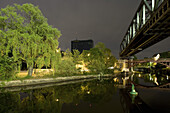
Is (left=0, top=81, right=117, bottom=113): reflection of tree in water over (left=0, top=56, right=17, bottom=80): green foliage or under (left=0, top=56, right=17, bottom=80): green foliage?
under

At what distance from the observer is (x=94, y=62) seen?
46312 mm

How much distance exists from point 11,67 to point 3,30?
8494mm

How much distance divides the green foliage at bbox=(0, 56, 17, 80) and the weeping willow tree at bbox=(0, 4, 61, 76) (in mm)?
1369

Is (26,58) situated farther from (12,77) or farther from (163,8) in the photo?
(163,8)

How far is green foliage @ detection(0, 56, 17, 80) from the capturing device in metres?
22.2

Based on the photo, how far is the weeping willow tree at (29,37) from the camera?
79.1 feet

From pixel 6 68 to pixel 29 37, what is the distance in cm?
790

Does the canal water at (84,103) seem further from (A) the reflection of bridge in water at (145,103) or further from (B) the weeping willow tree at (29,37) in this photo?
(B) the weeping willow tree at (29,37)

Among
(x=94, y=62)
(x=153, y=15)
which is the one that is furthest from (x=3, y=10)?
(x=94, y=62)

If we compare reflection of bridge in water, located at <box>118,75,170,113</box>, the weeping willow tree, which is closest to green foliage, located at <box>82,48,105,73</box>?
the weeping willow tree

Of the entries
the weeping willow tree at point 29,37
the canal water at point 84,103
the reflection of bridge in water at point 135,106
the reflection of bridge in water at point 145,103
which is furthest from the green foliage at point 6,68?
the reflection of bridge in water at point 135,106

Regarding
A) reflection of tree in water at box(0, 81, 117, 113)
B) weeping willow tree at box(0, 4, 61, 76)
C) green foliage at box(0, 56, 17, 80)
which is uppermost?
weeping willow tree at box(0, 4, 61, 76)

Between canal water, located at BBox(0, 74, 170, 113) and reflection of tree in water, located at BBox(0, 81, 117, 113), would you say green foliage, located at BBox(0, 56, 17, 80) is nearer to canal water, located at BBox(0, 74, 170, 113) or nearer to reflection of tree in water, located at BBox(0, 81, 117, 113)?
reflection of tree in water, located at BBox(0, 81, 117, 113)

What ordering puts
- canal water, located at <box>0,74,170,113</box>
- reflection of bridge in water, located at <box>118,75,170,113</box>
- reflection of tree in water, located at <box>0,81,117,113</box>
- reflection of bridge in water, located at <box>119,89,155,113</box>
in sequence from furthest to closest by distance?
reflection of tree in water, located at <box>0,81,117,113</box>, canal water, located at <box>0,74,170,113</box>, reflection of bridge in water, located at <box>118,75,170,113</box>, reflection of bridge in water, located at <box>119,89,155,113</box>
